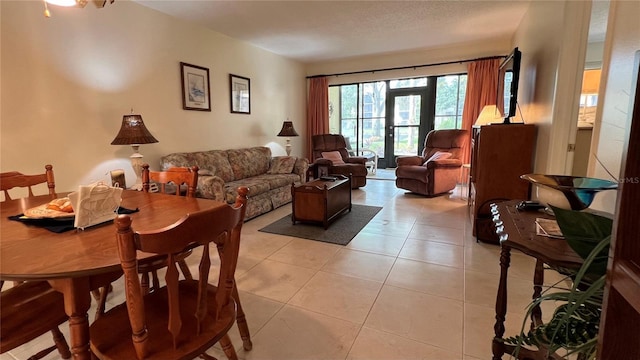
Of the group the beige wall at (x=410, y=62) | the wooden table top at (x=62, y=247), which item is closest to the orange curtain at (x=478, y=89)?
the beige wall at (x=410, y=62)

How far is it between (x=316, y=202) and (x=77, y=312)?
97.6 inches

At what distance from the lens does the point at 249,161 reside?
454 centimetres

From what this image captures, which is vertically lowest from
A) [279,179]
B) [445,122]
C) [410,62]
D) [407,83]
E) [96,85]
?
[279,179]

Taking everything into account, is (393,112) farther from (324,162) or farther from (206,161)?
(206,161)

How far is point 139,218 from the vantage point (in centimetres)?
135

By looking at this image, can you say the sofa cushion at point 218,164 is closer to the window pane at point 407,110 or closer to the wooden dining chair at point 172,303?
the wooden dining chair at point 172,303

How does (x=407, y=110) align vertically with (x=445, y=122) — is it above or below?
above

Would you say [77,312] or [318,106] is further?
[318,106]

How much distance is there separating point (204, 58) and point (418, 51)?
3.84 m

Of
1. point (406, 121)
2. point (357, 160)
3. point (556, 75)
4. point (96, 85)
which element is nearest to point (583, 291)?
point (556, 75)

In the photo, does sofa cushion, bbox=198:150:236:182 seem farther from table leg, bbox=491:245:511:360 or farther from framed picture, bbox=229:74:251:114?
table leg, bbox=491:245:511:360

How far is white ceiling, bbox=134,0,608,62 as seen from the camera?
3.50 metres

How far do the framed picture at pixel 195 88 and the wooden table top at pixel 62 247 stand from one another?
265 centimetres

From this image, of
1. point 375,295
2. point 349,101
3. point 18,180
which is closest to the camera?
point 18,180
